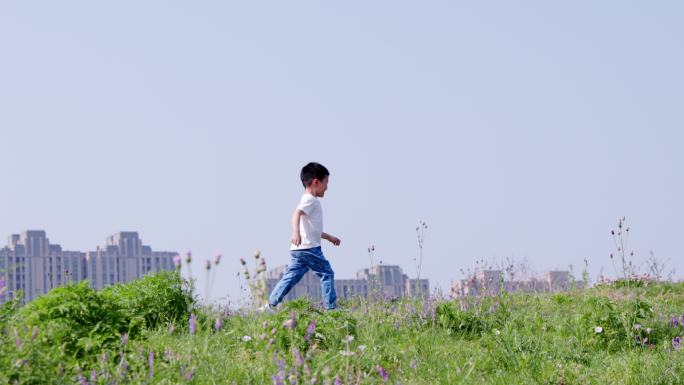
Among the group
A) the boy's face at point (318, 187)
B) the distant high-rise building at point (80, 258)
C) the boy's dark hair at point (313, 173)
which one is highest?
the distant high-rise building at point (80, 258)

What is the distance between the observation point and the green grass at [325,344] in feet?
19.0

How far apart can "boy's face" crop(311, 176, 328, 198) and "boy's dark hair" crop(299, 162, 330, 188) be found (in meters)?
0.04

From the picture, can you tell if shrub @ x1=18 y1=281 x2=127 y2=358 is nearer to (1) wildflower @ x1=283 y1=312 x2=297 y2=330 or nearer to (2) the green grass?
(2) the green grass

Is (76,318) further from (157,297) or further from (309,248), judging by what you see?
(309,248)

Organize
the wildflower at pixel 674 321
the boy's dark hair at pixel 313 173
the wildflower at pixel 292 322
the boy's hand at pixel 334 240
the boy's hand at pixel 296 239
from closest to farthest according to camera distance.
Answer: the wildflower at pixel 292 322
the wildflower at pixel 674 321
the boy's hand at pixel 296 239
the boy's dark hair at pixel 313 173
the boy's hand at pixel 334 240

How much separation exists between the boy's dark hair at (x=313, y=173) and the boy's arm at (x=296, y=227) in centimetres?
38

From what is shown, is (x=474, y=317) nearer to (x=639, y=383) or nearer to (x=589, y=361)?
(x=589, y=361)

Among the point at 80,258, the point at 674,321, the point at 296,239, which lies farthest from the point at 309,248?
the point at 80,258

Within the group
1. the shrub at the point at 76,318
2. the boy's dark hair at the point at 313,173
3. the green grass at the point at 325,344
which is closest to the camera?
the green grass at the point at 325,344

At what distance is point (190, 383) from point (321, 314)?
202 centimetres

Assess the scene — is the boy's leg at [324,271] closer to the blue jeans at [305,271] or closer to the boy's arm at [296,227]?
the blue jeans at [305,271]

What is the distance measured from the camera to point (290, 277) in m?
10.6

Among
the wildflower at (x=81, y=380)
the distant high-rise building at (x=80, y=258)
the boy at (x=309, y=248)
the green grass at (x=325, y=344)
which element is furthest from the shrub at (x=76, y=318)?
the distant high-rise building at (x=80, y=258)

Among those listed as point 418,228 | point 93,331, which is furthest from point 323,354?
point 418,228
